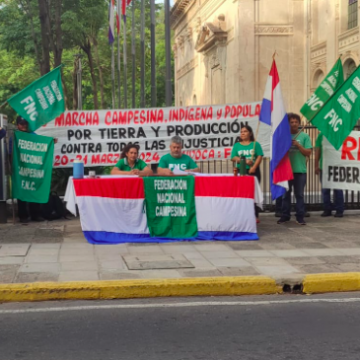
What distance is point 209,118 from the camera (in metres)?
12.3

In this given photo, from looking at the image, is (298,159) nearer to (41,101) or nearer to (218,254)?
(218,254)

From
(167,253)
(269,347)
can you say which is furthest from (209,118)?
(269,347)

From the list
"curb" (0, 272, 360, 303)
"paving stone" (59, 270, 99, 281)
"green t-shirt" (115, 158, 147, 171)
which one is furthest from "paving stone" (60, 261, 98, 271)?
"green t-shirt" (115, 158, 147, 171)

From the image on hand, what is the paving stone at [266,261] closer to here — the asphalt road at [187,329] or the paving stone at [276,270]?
the paving stone at [276,270]

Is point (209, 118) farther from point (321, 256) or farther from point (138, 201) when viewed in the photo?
point (321, 256)

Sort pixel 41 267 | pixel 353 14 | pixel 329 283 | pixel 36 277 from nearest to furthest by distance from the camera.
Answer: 1. pixel 329 283
2. pixel 36 277
3. pixel 41 267
4. pixel 353 14

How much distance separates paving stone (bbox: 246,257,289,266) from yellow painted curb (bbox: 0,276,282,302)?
3.04 feet

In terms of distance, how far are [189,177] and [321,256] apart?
2305mm

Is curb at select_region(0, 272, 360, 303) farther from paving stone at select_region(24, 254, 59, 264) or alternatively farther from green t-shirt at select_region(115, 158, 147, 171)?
green t-shirt at select_region(115, 158, 147, 171)

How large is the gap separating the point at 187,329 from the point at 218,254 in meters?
3.16

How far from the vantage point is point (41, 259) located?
8273 mm

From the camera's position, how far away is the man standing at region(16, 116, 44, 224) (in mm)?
11375

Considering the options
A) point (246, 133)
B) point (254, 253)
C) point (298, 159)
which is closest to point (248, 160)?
point (246, 133)

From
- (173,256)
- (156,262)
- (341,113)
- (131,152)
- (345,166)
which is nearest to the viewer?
(156,262)
